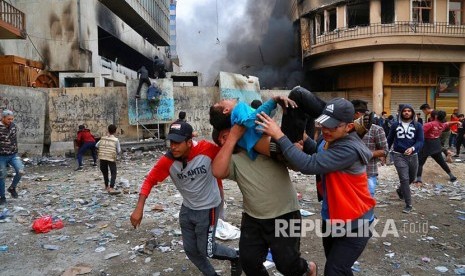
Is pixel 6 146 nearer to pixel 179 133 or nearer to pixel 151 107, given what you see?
pixel 179 133

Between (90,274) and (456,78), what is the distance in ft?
72.9

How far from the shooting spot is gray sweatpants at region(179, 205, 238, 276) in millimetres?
2740

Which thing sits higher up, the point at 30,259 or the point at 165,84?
the point at 165,84

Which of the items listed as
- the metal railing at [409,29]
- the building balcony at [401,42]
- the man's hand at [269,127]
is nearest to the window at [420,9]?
the metal railing at [409,29]

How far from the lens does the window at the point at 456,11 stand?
19.4m

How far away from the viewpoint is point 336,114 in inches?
81.0

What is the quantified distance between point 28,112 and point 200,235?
11773 millimetres

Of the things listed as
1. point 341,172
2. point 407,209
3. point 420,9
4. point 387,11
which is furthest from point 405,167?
point 387,11

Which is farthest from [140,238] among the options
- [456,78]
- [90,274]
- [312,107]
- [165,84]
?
[456,78]

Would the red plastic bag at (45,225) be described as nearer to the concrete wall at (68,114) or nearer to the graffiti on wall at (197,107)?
the concrete wall at (68,114)

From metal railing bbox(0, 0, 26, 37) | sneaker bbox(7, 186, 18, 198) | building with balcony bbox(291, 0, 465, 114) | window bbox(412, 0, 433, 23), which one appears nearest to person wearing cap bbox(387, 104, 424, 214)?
sneaker bbox(7, 186, 18, 198)

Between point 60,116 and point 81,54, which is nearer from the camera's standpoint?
point 60,116

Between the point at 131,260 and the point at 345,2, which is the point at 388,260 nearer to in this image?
the point at 131,260

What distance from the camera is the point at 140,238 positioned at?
4418mm
